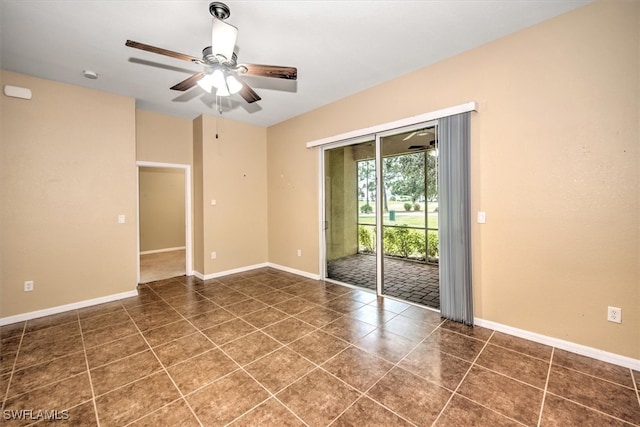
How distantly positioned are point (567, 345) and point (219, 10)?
4.24m

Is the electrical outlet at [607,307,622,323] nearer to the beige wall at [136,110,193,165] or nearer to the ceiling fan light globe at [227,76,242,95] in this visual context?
the ceiling fan light globe at [227,76,242,95]

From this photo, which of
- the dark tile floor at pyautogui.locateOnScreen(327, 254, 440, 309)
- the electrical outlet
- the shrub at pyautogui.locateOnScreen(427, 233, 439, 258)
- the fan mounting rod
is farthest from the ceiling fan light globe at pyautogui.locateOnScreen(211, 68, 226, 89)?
the shrub at pyautogui.locateOnScreen(427, 233, 439, 258)

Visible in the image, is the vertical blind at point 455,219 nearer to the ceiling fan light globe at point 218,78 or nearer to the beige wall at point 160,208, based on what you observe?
the ceiling fan light globe at point 218,78

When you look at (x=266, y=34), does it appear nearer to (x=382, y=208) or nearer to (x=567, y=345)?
(x=382, y=208)

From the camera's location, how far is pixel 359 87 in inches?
152

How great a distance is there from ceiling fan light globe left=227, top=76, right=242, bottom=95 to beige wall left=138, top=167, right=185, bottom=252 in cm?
579

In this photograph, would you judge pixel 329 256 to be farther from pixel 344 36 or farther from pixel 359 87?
pixel 344 36

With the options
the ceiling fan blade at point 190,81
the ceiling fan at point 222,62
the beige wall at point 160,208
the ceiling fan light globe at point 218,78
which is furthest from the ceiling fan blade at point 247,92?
the beige wall at point 160,208

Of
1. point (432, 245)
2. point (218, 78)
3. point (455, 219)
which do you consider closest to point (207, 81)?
point (218, 78)

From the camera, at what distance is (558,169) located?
95.5 inches

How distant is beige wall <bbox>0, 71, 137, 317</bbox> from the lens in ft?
10.5

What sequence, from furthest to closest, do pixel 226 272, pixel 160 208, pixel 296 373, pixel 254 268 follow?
1. pixel 160 208
2. pixel 254 268
3. pixel 226 272
4. pixel 296 373

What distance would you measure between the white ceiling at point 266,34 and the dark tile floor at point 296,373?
3049 millimetres

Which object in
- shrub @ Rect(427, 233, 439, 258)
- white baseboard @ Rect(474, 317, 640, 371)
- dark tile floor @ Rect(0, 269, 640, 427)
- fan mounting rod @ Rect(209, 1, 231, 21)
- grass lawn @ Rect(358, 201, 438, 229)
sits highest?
fan mounting rod @ Rect(209, 1, 231, 21)
